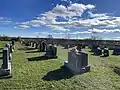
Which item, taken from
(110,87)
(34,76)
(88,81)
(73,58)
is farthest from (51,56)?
(110,87)

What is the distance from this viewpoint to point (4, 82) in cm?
901

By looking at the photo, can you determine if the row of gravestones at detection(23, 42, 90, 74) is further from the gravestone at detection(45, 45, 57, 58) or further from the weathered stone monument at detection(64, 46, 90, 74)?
the gravestone at detection(45, 45, 57, 58)

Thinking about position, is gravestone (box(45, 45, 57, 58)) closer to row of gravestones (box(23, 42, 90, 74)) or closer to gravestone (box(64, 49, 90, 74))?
row of gravestones (box(23, 42, 90, 74))

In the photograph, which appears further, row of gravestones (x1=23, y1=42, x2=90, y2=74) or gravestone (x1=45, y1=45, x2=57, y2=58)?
gravestone (x1=45, y1=45, x2=57, y2=58)

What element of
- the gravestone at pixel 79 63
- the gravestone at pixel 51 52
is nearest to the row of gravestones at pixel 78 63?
the gravestone at pixel 79 63

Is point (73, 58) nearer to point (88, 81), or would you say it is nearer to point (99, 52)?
point (88, 81)

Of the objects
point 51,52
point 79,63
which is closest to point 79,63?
point 79,63

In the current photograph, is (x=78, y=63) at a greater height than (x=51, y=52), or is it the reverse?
(x=51, y=52)

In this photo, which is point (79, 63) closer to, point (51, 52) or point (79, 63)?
point (79, 63)

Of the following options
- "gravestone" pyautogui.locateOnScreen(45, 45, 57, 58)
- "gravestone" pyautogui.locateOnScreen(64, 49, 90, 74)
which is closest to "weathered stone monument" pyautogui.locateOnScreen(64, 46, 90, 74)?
"gravestone" pyautogui.locateOnScreen(64, 49, 90, 74)

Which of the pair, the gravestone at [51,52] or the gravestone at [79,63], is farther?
the gravestone at [51,52]

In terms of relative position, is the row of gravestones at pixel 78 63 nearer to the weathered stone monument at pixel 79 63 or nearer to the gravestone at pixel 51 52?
the weathered stone monument at pixel 79 63

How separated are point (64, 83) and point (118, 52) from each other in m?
17.2

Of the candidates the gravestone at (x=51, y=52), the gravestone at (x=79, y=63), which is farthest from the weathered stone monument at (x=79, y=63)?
the gravestone at (x=51, y=52)
